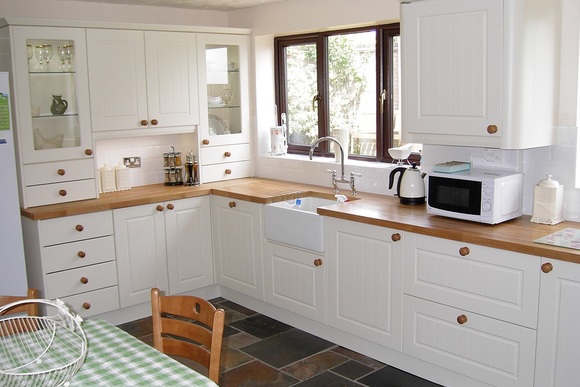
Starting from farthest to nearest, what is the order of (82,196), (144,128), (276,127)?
(276,127)
(144,128)
(82,196)

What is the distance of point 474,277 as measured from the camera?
3111mm

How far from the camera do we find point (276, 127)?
5172 millimetres

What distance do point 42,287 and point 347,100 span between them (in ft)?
8.00

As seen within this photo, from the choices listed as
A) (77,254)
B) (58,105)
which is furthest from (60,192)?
(58,105)

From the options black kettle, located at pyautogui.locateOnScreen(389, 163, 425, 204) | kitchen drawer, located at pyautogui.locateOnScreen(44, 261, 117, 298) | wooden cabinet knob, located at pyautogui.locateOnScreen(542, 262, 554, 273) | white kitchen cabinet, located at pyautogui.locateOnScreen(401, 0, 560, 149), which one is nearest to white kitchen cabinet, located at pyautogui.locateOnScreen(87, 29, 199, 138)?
kitchen drawer, located at pyautogui.locateOnScreen(44, 261, 117, 298)

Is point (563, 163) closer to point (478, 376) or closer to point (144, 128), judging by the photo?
point (478, 376)

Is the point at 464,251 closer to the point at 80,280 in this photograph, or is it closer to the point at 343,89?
the point at 343,89

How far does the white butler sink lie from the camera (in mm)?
3904

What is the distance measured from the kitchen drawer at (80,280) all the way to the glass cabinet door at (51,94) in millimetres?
737

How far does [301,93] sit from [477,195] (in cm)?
222

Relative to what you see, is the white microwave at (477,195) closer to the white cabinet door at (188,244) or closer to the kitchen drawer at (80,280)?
the white cabinet door at (188,244)

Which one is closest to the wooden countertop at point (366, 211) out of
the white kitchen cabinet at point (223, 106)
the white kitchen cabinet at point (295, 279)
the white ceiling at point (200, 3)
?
the white kitchen cabinet at point (223, 106)

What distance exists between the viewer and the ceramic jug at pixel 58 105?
425 centimetres

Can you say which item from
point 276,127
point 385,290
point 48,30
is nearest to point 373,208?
point 385,290
